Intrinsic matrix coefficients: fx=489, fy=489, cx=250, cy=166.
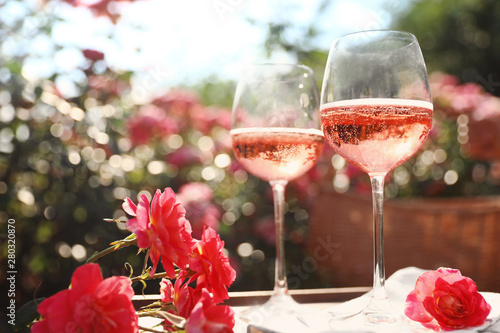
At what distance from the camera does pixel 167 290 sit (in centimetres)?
92

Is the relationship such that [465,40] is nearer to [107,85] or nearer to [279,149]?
[107,85]

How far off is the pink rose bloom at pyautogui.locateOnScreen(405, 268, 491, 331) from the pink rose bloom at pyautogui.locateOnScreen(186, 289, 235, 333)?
0.41 m

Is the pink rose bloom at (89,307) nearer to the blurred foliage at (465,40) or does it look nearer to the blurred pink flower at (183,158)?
the blurred pink flower at (183,158)

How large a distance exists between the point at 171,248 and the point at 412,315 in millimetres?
515

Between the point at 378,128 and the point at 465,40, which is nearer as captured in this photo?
the point at 378,128

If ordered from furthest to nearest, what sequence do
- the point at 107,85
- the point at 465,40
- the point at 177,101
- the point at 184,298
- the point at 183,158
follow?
the point at 465,40, the point at 177,101, the point at 183,158, the point at 107,85, the point at 184,298

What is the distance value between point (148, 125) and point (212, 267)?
5.71ft

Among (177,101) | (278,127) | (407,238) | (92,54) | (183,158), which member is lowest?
(407,238)

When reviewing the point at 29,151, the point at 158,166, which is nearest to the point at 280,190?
the point at 29,151

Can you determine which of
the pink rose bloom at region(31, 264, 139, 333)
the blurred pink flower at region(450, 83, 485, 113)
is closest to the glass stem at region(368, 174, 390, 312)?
the pink rose bloom at region(31, 264, 139, 333)

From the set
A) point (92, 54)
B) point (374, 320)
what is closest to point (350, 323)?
point (374, 320)

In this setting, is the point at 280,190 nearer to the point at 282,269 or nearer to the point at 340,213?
the point at 282,269

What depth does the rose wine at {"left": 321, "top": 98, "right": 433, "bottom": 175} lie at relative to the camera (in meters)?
1.03

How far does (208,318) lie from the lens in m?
0.75
